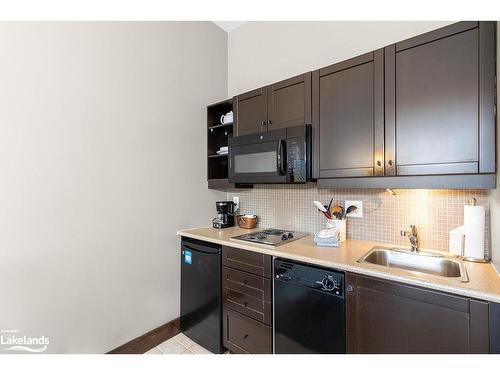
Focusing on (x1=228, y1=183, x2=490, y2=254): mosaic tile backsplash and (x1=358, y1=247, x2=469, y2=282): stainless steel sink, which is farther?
(x1=228, y1=183, x2=490, y2=254): mosaic tile backsplash

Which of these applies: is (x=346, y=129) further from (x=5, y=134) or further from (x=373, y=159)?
(x=5, y=134)

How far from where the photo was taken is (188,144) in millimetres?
2295

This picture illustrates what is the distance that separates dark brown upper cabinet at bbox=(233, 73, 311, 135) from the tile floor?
1.84 metres

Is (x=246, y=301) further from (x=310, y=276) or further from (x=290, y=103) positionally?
(x=290, y=103)

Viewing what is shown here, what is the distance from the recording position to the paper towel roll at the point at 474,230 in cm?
131

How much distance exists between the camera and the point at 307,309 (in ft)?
4.66

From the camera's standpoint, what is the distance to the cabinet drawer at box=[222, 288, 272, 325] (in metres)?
1.60

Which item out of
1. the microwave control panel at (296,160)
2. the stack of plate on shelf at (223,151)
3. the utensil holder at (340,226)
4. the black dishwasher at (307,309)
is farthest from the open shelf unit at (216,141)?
the black dishwasher at (307,309)

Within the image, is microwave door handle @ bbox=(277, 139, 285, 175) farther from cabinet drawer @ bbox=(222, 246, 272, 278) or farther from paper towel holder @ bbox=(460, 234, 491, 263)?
paper towel holder @ bbox=(460, 234, 491, 263)

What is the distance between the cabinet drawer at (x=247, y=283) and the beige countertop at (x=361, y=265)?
0.19 m

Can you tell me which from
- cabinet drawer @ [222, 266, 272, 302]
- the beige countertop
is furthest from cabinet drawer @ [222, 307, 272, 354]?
the beige countertop

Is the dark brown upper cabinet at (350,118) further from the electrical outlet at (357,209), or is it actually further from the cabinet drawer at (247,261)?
the cabinet drawer at (247,261)
